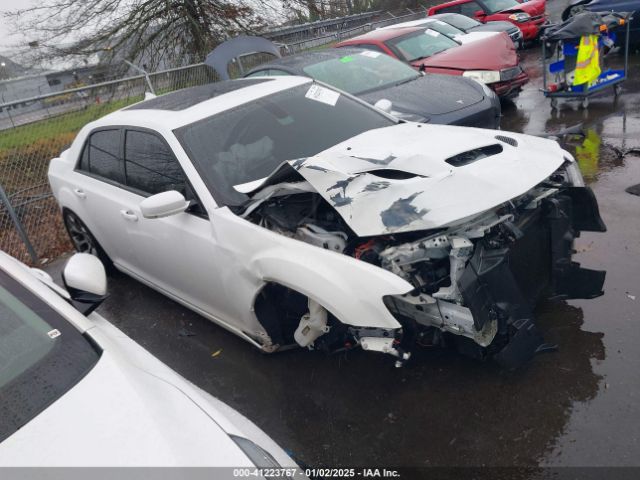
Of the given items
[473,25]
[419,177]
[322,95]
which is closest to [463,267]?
[419,177]

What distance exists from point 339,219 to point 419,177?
0.53 meters

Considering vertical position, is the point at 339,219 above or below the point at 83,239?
above

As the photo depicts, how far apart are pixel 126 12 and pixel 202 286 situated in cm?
1169

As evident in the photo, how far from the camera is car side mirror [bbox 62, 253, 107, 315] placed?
251 centimetres

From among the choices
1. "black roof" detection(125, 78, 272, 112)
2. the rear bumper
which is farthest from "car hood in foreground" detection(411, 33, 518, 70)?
"black roof" detection(125, 78, 272, 112)

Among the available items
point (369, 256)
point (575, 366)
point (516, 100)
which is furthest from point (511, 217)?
point (516, 100)

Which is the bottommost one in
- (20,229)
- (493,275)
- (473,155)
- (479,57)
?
(20,229)

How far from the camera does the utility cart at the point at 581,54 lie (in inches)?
271

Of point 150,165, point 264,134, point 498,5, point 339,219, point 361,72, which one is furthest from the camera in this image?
point 498,5

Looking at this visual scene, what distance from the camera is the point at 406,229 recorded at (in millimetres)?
2561

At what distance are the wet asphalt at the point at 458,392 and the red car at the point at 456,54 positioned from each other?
3904 millimetres

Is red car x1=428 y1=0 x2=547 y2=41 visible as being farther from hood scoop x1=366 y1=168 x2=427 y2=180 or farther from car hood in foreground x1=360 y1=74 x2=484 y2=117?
hood scoop x1=366 y1=168 x2=427 y2=180

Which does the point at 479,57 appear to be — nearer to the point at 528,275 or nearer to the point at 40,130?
the point at 528,275

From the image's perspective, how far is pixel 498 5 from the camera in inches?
551
